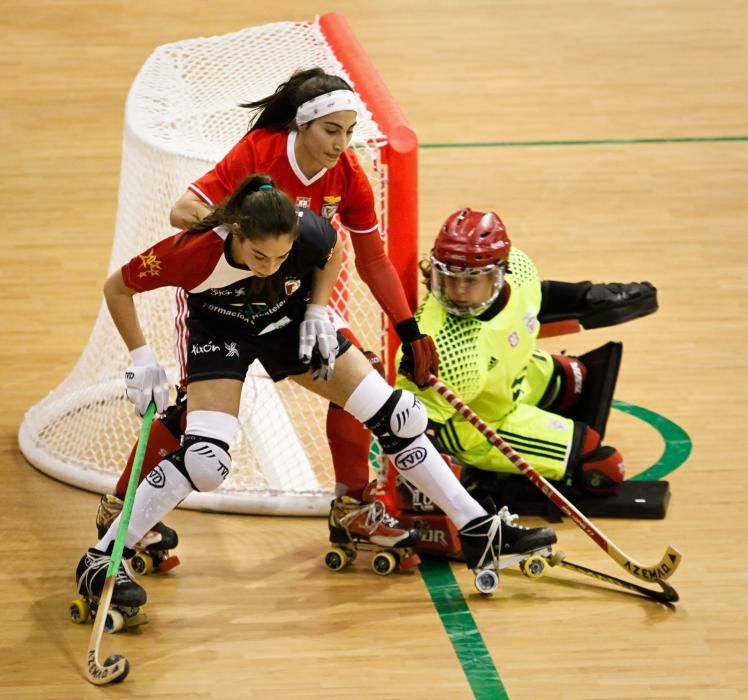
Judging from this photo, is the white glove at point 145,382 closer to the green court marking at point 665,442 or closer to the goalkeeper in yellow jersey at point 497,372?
the goalkeeper in yellow jersey at point 497,372

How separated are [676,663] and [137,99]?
8.36 feet

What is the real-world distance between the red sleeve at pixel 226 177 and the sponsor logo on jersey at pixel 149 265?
0.27 metres

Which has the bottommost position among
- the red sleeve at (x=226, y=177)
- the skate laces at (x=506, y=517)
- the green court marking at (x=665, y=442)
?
the green court marking at (x=665, y=442)

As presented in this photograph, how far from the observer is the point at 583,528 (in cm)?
446

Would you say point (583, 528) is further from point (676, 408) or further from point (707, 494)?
point (676, 408)

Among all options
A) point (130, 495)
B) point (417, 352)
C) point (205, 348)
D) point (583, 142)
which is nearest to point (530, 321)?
point (417, 352)

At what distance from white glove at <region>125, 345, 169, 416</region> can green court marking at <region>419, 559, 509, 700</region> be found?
92 centimetres

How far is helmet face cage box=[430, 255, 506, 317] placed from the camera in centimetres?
462

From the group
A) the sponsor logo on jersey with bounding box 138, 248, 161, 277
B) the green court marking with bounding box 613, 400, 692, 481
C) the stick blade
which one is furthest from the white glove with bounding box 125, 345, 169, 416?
the green court marking with bounding box 613, 400, 692, 481

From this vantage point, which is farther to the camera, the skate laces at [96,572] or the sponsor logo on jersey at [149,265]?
the skate laces at [96,572]

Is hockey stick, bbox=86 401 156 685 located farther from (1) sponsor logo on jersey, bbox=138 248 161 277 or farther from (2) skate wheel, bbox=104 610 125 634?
(1) sponsor logo on jersey, bbox=138 248 161 277

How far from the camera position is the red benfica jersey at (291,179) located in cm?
426

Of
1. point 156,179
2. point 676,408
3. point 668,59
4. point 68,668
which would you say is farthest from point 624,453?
point 668,59

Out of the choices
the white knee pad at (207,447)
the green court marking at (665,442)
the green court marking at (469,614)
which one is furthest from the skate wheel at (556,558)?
the white knee pad at (207,447)
